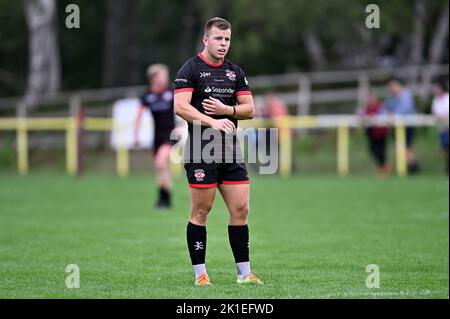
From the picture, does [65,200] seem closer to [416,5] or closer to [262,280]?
[262,280]

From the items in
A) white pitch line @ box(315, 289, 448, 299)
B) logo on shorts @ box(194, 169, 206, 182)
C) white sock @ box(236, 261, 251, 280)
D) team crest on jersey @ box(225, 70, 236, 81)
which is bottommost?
white pitch line @ box(315, 289, 448, 299)

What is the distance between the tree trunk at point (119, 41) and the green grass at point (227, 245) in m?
15.2

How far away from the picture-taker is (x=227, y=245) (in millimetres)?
11883

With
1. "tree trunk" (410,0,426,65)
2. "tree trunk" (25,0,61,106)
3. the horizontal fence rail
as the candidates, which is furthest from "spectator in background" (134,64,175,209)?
"tree trunk" (410,0,426,65)

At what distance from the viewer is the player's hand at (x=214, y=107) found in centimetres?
845

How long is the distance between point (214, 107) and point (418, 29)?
27.0 m

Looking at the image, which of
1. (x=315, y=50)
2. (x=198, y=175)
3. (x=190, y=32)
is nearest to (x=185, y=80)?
(x=198, y=175)

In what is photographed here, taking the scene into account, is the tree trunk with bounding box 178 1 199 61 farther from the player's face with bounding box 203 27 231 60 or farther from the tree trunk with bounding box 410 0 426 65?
the player's face with bounding box 203 27 231 60

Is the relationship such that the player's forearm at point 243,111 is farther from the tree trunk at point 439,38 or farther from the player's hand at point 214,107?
the tree trunk at point 439,38

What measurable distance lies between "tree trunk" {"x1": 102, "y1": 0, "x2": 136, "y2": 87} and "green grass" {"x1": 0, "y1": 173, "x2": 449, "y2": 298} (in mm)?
15191

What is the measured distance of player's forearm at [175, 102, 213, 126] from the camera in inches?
332

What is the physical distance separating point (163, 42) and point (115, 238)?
3323cm

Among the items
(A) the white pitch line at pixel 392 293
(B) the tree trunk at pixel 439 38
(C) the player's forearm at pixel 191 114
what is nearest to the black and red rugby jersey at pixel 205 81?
(C) the player's forearm at pixel 191 114

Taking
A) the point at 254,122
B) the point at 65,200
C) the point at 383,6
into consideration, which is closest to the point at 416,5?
the point at 383,6
